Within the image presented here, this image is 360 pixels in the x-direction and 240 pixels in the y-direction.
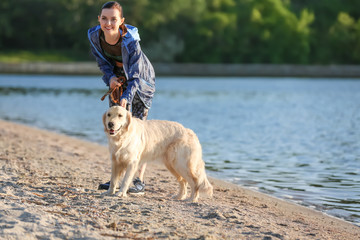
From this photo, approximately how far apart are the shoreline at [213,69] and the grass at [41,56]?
20.5ft

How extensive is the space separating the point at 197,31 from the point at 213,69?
8507mm

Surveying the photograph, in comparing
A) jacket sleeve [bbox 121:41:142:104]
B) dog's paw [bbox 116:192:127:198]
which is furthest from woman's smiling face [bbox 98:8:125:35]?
dog's paw [bbox 116:192:127:198]

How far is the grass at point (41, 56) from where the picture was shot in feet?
235

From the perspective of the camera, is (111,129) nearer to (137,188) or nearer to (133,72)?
(133,72)

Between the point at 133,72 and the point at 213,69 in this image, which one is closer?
the point at 133,72

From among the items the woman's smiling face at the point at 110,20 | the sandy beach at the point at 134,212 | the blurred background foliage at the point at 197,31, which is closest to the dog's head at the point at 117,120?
the sandy beach at the point at 134,212

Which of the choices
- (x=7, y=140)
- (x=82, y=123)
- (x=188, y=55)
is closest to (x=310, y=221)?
(x=7, y=140)

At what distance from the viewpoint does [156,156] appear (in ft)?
21.4

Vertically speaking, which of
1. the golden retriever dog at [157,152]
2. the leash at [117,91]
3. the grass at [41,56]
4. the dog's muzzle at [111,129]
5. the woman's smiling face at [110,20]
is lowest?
the grass at [41,56]

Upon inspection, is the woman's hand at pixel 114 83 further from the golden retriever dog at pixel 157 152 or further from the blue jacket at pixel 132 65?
the golden retriever dog at pixel 157 152

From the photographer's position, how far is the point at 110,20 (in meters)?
6.30

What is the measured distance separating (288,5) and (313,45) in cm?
873

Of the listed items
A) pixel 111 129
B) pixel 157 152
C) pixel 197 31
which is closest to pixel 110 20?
pixel 111 129

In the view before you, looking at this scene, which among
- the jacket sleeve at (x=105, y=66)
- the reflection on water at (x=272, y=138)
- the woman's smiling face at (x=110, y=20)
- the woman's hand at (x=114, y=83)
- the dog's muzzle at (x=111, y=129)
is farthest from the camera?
the reflection on water at (x=272, y=138)
